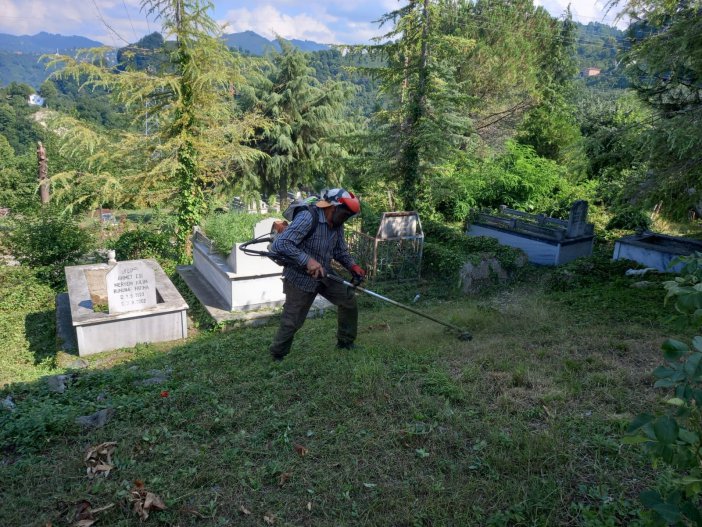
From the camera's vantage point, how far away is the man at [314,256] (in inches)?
209

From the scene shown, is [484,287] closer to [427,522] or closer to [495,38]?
[427,522]

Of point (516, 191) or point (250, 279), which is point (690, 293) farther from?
point (516, 191)

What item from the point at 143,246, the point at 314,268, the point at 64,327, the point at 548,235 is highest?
the point at 314,268

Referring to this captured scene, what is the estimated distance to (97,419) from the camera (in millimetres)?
4359

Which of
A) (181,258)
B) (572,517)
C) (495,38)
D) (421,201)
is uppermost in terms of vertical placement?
(495,38)

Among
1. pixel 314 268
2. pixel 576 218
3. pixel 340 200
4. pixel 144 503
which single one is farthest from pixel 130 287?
pixel 576 218

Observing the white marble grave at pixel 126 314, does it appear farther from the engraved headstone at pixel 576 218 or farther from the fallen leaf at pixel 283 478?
the engraved headstone at pixel 576 218

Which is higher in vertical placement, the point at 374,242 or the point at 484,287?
the point at 374,242

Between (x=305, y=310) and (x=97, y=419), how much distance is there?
2446 mm

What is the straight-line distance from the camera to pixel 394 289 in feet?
37.7

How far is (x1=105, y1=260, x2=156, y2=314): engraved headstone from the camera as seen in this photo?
8.84m

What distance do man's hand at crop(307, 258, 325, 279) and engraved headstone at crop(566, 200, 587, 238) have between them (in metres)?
10.0

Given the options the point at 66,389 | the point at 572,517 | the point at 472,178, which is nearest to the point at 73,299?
the point at 66,389

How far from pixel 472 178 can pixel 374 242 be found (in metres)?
7.57
